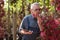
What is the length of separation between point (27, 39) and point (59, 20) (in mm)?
1475

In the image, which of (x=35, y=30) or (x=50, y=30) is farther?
(x=35, y=30)

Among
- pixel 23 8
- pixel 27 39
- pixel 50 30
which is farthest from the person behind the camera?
pixel 23 8

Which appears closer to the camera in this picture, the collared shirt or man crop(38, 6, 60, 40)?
man crop(38, 6, 60, 40)

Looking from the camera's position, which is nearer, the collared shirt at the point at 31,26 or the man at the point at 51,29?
the man at the point at 51,29

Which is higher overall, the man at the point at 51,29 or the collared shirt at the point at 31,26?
the man at the point at 51,29

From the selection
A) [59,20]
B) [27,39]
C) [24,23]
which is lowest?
[27,39]

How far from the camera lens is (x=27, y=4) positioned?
6074 millimetres

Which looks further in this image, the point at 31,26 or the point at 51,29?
the point at 31,26

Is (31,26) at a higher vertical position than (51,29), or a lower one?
lower

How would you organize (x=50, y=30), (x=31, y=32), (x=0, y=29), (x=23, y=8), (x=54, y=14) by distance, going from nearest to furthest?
(x=50, y=30), (x=54, y=14), (x=0, y=29), (x=31, y=32), (x=23, y=8)

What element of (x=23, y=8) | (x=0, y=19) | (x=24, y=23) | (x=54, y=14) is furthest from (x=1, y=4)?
(x=23, y=8)

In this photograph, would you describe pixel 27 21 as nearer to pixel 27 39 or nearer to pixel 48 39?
pixel 27 39

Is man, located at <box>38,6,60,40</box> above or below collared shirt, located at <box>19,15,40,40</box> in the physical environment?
above

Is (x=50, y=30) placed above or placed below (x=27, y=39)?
above
